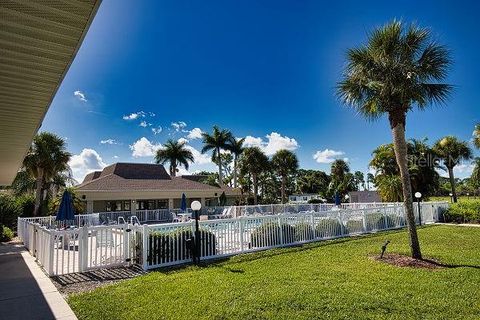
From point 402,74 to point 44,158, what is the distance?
23.5 metres

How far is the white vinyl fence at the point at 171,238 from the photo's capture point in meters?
8.21

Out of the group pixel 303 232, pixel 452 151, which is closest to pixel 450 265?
pixel 303 232

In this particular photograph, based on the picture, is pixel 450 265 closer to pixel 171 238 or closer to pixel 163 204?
pixel 171 238

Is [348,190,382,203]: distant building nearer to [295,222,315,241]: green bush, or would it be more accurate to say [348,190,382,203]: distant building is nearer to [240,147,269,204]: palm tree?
[240,147,269,204]: palm tree

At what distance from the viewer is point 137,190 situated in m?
27.5

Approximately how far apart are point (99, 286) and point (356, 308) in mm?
5437

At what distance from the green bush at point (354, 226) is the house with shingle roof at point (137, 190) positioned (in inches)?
758

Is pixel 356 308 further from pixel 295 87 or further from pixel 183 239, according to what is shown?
pixel 295 87

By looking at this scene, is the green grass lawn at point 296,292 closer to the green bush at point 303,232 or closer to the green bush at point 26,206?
the green bush at point 303,232

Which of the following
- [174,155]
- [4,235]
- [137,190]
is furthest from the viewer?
[174,155]

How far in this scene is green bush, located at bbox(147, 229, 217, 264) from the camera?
857 centimetres

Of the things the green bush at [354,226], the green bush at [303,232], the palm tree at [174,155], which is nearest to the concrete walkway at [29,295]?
the green bush at [303,232]

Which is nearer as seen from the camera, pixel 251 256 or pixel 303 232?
pixel 251 256

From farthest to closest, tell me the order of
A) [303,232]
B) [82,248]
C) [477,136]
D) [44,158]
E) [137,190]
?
[137,190], [477,136], [44,158], [303,232], [82,248]
